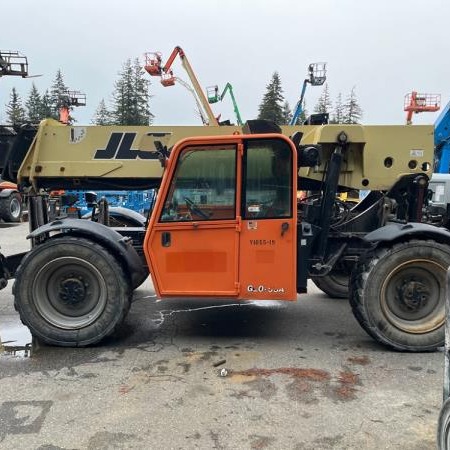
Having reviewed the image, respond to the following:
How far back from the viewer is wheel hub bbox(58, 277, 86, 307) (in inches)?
203

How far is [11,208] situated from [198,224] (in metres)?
16.1

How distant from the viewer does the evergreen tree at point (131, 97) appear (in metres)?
47.0

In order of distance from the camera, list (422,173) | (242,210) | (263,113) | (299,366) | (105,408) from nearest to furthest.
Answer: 1. (105,408)
2. (299,366)
3. (242,210)
4. (422,173)
5. (263,113)

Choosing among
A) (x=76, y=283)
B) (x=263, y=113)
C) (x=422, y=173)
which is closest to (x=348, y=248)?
(x=422, y=173)

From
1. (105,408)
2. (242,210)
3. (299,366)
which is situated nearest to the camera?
(105,408)

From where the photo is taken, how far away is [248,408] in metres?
3.76

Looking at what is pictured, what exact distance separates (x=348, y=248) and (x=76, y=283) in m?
3.10

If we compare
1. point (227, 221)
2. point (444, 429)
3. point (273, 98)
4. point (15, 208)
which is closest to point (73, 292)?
point (227, 221)

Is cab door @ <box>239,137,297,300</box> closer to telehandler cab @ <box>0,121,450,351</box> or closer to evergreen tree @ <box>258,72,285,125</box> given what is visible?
telehandler cab @ <box>0,121,450,351</box>

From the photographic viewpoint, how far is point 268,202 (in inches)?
196

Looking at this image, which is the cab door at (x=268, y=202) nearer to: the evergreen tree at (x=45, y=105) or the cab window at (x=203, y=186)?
the cab window at (x=203, y=186)

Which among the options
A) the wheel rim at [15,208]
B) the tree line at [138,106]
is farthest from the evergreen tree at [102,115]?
the wheel rim at [15,208]

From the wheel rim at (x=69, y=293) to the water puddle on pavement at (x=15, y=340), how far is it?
0.40 metres

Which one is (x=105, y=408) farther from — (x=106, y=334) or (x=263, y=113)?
(x=263, y=113)
